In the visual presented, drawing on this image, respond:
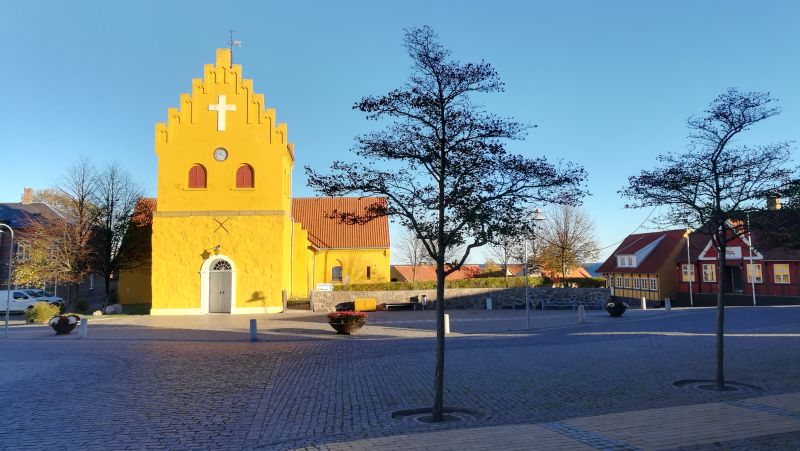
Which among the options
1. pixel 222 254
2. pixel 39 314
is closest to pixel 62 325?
pixel 39 314

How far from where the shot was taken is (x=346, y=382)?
1131 centimetres

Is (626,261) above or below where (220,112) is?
below

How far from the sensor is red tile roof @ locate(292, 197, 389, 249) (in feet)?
142

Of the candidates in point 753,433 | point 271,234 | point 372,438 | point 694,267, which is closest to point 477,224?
point 372,438

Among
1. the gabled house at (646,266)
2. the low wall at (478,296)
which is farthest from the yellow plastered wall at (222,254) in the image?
the gabled house at (646,266)

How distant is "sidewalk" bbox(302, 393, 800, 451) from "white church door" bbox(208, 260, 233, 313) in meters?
25.5

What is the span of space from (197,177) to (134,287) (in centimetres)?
1355

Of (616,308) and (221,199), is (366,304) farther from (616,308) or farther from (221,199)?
(616,308)

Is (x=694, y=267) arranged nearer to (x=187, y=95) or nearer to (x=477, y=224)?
(x=187, y=95)

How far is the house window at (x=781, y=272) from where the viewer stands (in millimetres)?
41094

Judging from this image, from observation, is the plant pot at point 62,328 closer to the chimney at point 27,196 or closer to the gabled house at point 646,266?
the chimney at point 27,196

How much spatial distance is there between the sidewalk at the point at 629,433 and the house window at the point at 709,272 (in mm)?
44507

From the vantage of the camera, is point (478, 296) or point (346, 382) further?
point (478, 296)

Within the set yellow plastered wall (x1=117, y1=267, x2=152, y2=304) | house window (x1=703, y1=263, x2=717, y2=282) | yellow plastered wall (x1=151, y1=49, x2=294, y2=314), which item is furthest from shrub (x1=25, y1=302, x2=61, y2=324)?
house window (x1=703, y1=263, x2=717, y2=282)
